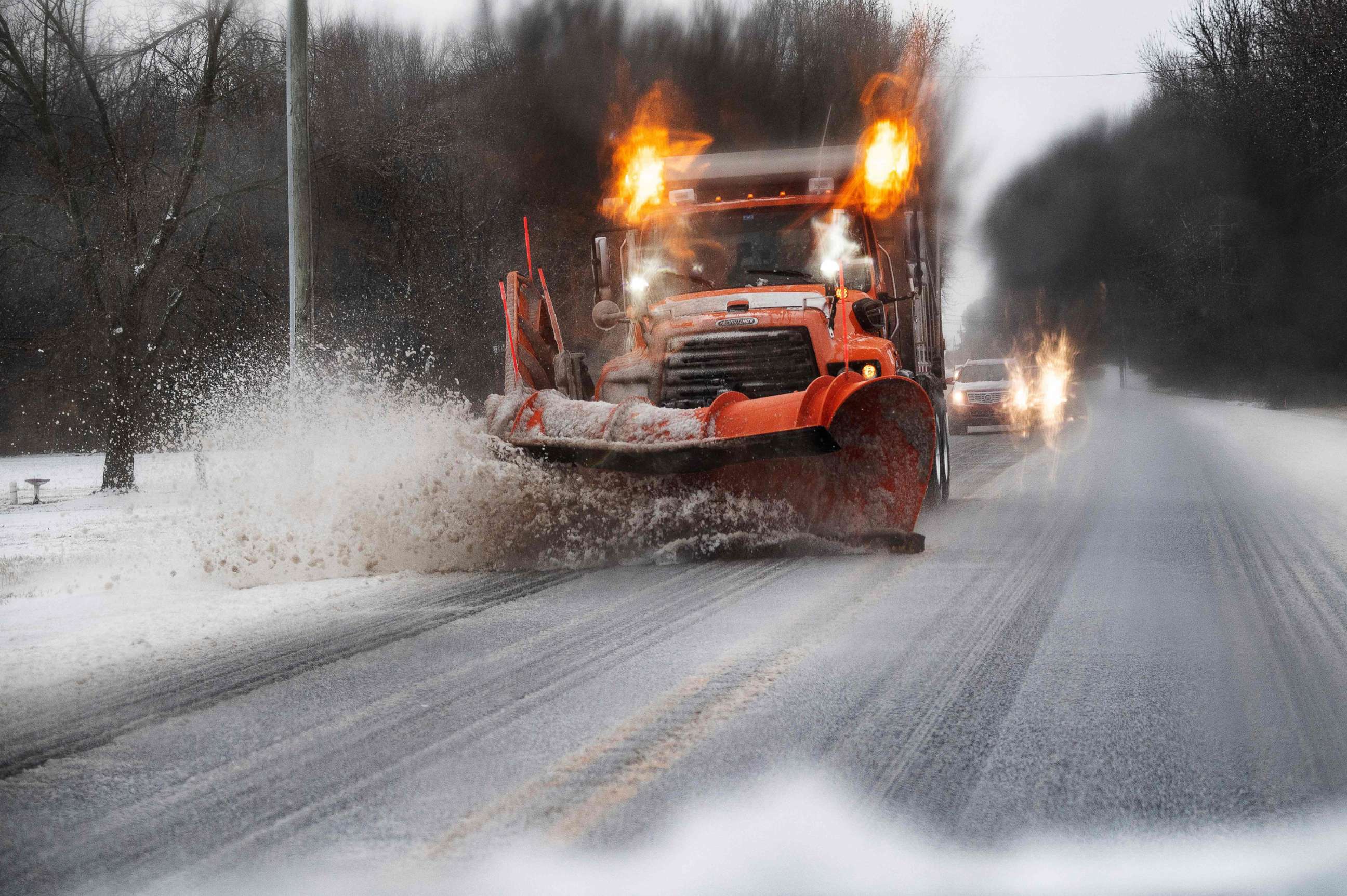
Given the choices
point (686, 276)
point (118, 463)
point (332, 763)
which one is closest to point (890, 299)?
point (686, 276)

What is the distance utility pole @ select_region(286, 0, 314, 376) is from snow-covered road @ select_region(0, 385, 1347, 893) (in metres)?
5.71

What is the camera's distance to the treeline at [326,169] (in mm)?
17953

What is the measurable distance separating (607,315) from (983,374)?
689 inches

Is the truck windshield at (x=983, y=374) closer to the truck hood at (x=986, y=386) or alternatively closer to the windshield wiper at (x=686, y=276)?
the truck hood at (x=986, y=386)

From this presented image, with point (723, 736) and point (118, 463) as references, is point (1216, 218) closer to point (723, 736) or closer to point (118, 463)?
point (118, 463)

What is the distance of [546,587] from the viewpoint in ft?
22.9

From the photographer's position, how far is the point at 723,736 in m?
3.93

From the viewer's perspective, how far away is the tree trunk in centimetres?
1662

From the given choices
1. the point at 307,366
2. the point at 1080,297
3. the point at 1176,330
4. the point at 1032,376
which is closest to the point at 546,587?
the point at 307,366

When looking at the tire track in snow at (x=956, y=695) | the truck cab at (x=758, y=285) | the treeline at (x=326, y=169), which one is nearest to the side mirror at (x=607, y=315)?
the truck cab at (x=758, y=285)

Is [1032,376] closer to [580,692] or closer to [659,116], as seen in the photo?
[659,116]

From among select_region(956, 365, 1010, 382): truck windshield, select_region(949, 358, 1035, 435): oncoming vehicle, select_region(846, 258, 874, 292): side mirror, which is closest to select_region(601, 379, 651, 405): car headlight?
select_region(846, 258, 874, 292): side mirror

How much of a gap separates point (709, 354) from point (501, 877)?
5966 mm

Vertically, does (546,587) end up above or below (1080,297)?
below
